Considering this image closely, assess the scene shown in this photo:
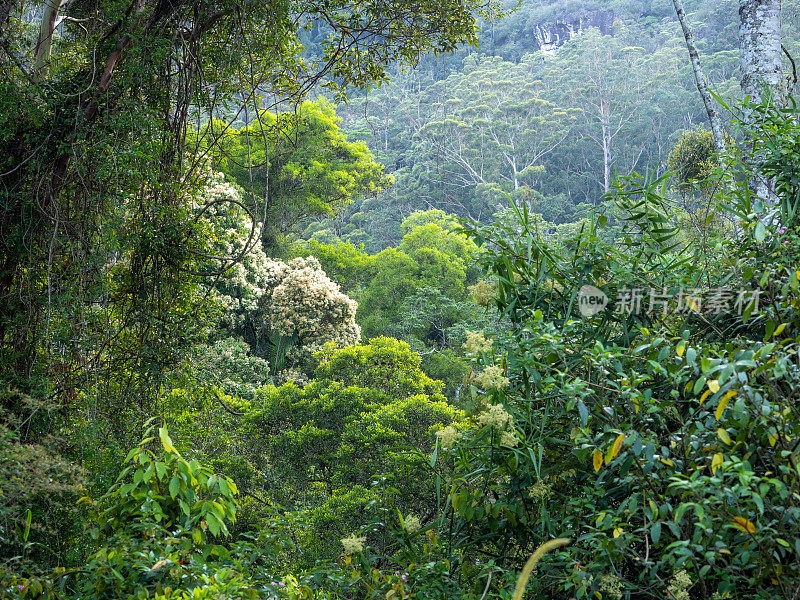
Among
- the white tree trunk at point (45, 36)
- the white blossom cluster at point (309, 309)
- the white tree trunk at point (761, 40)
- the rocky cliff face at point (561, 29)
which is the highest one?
the rocky cliff face at point (561, 29)

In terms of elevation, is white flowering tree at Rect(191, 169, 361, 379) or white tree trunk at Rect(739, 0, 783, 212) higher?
white tree trunk at Rect(739, 0, 783, 212)

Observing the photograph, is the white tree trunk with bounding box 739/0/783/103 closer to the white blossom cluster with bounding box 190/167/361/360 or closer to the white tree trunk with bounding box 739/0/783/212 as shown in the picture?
the white tree trunk with bounding box 739/0/783/212

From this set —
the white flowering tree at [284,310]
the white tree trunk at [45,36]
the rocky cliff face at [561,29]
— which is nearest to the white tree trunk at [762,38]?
the white tree trunk at [45,36]

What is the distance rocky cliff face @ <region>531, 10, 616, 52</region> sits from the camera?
111 feet

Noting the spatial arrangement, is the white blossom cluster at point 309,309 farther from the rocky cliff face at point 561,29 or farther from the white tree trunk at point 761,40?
the rocky cliff face at point 561,29

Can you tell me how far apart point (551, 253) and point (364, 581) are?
125cm

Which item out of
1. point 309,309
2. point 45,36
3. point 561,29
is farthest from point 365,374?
point 561,29

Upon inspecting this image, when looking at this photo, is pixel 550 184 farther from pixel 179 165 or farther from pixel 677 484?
pixel 677 484

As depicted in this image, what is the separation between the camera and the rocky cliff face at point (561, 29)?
111 feet

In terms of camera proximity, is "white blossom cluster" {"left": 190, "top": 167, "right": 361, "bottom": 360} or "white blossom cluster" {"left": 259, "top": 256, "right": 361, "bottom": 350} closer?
"white blossom cluster" {"left": 190, "top": 167, "right": 361, "bottom": 360}

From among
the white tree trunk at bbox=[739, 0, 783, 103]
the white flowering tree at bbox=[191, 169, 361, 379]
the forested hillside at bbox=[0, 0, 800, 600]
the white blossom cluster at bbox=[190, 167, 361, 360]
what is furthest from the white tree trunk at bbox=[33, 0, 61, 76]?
the white blossom cluster at bbox=[190, 167, 361, 360]

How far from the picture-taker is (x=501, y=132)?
2552 cm

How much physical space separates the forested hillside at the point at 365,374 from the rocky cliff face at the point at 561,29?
3330cm

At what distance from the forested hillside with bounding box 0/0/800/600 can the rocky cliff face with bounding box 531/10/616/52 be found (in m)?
33.3
